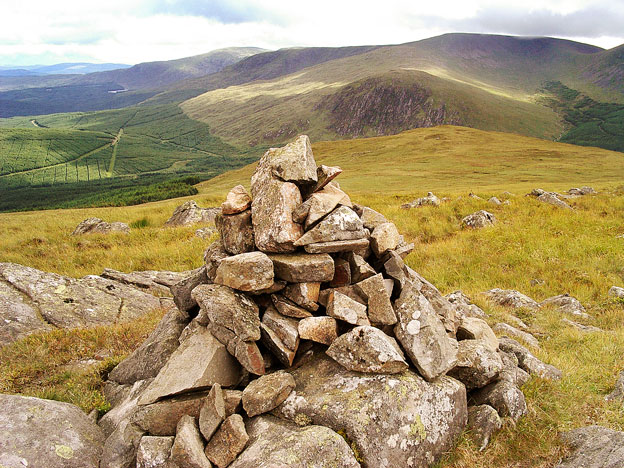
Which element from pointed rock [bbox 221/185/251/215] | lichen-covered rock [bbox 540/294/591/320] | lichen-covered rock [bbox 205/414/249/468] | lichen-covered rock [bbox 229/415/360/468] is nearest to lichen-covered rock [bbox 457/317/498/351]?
lichen-covered rock [bbox 229/415/360/468]

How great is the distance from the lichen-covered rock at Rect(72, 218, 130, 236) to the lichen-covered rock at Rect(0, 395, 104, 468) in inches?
805

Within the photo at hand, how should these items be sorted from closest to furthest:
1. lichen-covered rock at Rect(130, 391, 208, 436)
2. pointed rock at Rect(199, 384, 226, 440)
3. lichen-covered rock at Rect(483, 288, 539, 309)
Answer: pointed rock at Rect(199, 384, 226, 440) → lichen-covered rock at Rect(130, 391, 208, 436) → lichen-covered rock at Rect(483, 288, 539, 309)

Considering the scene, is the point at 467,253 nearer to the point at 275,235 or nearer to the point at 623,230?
the point at 623,230

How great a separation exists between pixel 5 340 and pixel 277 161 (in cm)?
916

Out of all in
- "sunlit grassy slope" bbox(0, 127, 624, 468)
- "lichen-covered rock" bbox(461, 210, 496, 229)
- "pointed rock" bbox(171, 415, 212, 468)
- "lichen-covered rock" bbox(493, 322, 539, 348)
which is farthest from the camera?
"lichen-covered rock" bbox(461, 210, 496, 229)

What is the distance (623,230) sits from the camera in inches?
833

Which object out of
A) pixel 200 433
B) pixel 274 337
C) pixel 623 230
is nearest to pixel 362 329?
pixel 274 337

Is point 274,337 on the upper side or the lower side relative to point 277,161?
lower

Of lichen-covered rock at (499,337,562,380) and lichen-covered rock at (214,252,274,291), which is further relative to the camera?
lichen-covered rock at (499,337,562,380)

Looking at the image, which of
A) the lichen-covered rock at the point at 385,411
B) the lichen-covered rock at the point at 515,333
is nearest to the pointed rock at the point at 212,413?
the lichen-covered rock at the point at 385,411

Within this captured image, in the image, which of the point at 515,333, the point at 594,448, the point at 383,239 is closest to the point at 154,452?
the point at 383,239

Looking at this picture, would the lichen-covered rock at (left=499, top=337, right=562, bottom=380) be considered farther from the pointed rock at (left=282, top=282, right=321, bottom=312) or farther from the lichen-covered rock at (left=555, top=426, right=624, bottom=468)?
the pointed rock at (left=282, top=282, right=321, bottom=312)

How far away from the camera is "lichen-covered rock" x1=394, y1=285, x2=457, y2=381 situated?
7016mm

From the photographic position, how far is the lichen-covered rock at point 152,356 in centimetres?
805
